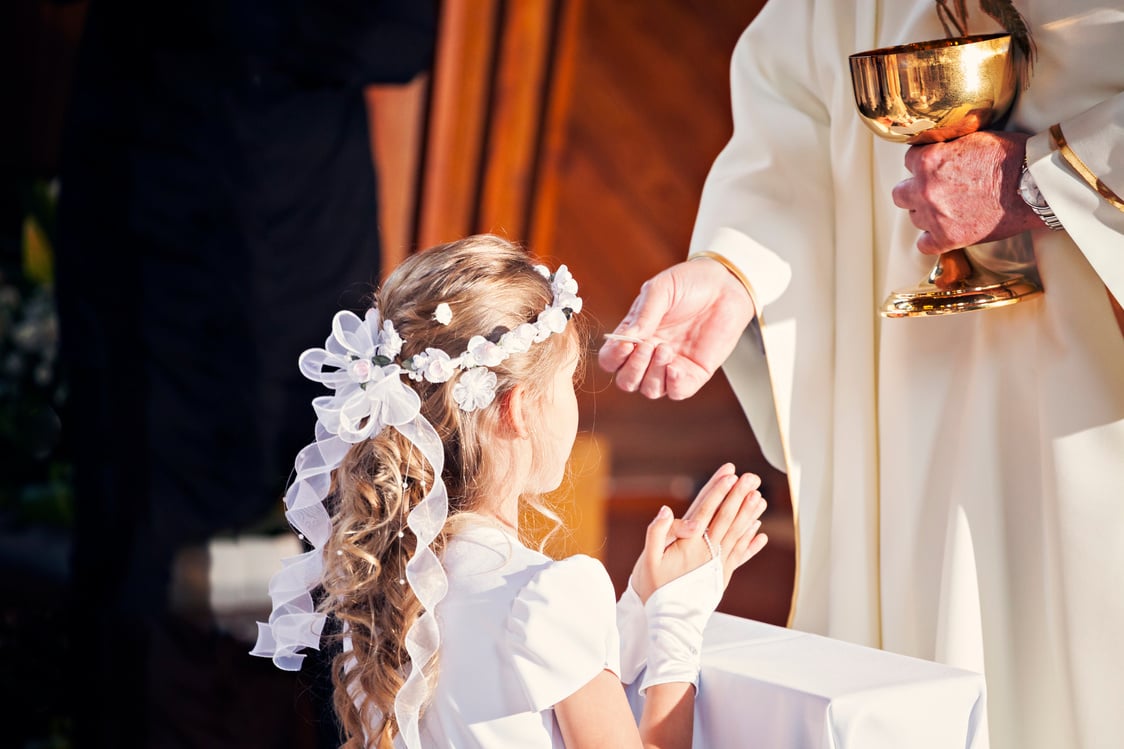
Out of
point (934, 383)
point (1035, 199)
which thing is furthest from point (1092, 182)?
point (934, 383)

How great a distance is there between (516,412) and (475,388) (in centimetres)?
8

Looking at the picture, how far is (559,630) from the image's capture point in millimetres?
1312

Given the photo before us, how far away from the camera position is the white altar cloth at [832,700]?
1253 mm

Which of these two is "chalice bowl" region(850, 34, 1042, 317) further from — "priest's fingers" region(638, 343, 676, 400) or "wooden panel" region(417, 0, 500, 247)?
"wooden panel" region(417, 0, 500, 247)

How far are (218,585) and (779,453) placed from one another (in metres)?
2.04

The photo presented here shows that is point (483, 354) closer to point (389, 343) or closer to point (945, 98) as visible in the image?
point (389, 343)

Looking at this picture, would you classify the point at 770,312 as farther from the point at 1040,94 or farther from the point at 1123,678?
the point at 1123,678

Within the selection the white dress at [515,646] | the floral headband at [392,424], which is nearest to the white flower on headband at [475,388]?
the floral headband at [392,424]

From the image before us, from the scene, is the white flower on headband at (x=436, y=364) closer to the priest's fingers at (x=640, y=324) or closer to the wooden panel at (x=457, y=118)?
the priest's fingers at (x=640, y=324)

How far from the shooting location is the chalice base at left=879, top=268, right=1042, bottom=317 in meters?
1.54

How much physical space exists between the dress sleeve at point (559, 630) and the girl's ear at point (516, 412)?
0.18 metres

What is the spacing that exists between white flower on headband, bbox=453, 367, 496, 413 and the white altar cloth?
41 cm

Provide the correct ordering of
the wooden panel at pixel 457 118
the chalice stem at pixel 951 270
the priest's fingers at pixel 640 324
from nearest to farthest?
the chalice stem at pixel 951 270, the priest's fingers at pixel 640 324, the wooden panel at pixel 457 118

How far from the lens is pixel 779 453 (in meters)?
1.98
